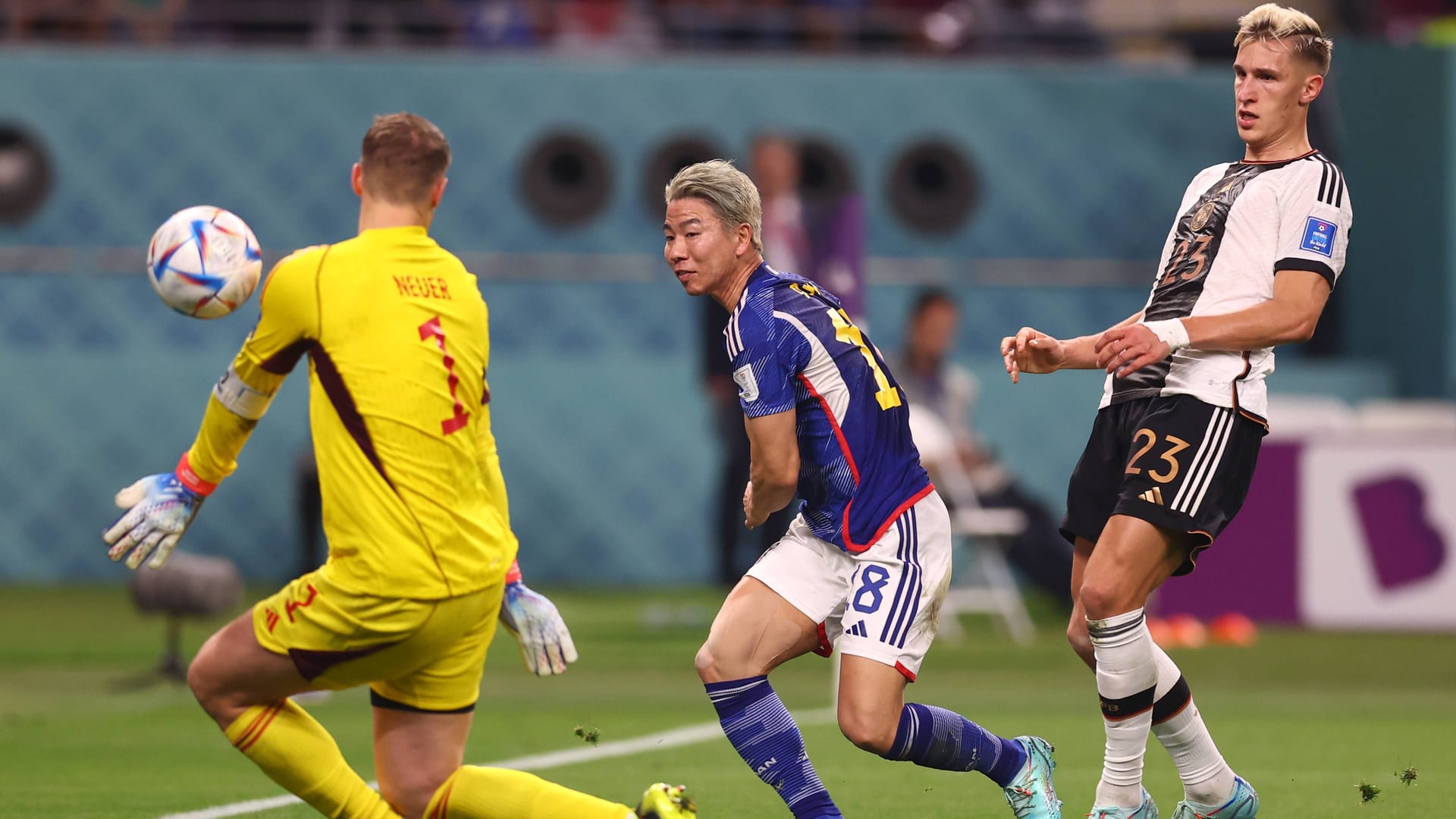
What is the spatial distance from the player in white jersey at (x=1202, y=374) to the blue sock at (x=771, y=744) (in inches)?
35.9

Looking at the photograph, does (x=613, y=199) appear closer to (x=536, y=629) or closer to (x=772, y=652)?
(x=772, y=652)

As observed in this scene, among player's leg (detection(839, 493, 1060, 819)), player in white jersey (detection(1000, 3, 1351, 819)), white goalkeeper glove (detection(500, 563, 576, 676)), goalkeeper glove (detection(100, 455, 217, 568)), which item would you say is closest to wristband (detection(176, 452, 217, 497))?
goalkeeper glove (detection(100, 455, 217, 568))

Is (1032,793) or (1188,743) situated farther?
(1188,743)

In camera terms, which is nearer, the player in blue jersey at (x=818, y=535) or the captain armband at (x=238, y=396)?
the captain armband at (x=238, y=396)

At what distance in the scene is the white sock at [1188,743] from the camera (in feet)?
19.3

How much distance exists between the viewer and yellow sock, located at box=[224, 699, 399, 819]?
15.9 feet

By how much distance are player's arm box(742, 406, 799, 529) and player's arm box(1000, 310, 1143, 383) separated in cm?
68

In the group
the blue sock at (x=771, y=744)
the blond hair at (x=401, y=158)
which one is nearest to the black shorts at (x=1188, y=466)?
the blue sock at (x=771, y=744)

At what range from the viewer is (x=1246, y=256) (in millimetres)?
5734

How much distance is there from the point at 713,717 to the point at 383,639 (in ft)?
15.6

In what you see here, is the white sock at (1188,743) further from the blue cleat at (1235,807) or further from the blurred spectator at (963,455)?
the blurred spectator at (963,455)

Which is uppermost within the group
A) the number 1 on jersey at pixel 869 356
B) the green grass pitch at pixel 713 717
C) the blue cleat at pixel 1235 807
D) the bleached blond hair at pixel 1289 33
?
the bleached blond hair at pixel 1289 33

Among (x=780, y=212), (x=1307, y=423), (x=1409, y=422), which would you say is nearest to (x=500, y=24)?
(x=780, y=212)

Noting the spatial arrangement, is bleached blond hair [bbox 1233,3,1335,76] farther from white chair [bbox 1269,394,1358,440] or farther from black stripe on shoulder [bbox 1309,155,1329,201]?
white chair [bbox 1269,394,1358,440]
